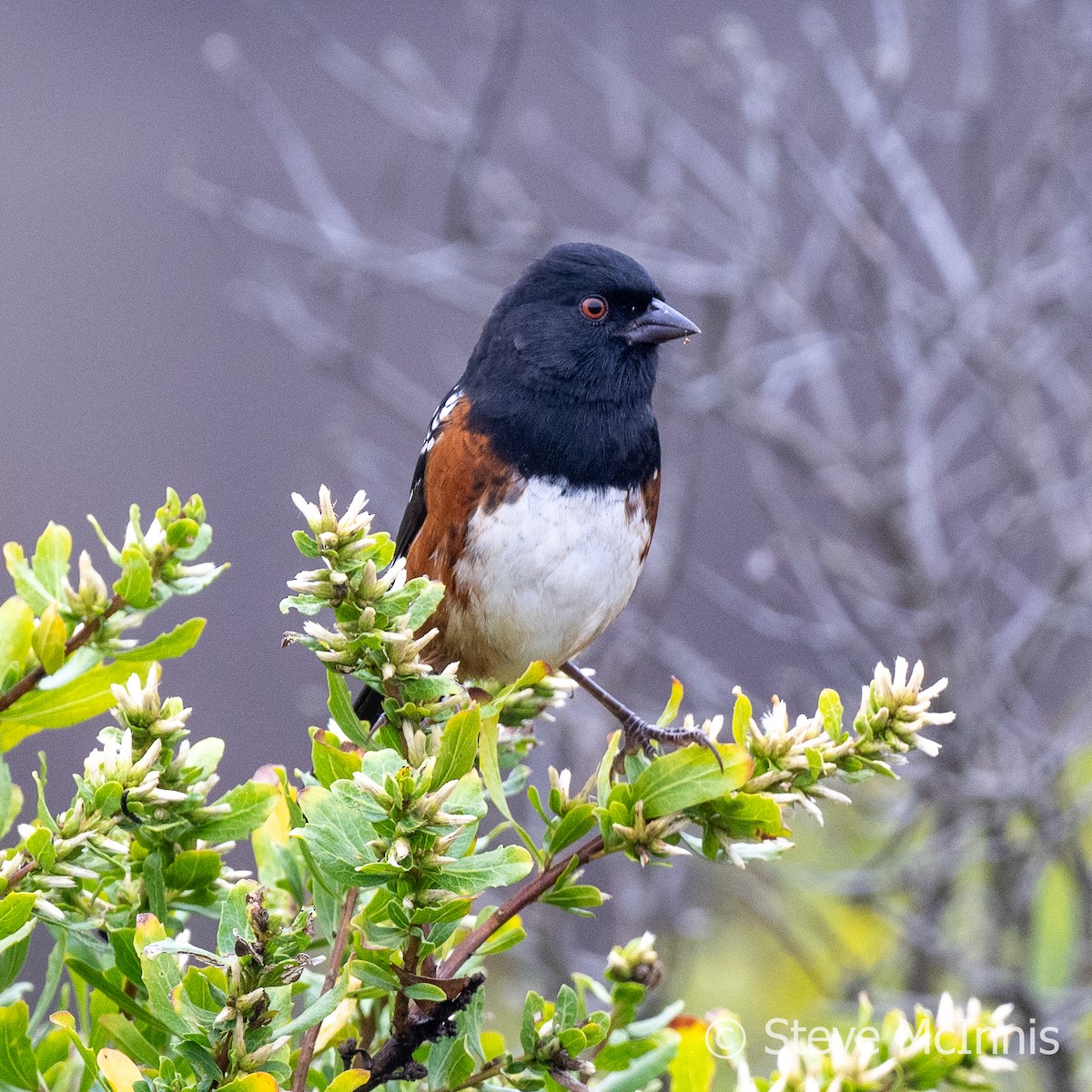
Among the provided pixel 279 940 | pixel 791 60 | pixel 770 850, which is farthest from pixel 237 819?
pixel 791 60

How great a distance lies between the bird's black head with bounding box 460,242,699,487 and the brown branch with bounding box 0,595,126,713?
1.01 meters

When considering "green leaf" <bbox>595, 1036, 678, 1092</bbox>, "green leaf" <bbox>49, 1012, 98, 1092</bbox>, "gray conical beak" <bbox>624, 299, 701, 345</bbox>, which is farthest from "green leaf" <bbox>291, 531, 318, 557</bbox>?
"gray conical beak" <bbox>624, 299, 701, 345</bbox>

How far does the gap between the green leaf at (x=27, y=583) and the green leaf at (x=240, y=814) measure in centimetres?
29

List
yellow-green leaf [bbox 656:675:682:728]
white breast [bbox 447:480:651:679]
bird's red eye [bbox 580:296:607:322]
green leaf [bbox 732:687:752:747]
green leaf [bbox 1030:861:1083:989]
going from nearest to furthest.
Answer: green leaf [bbox 732:687:752:747] < yellow-green leaf [bbox 656:675:682:728] < white breast [bbox 447:480:651:679] < bird's red eye [bbox 580:296:607:322] < green leaf [bbox 1030:861:1083:989]

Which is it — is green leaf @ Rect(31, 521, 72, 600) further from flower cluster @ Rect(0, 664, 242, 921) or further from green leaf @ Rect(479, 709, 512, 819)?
green leaf @ Rect(479, 709, 512, 819)

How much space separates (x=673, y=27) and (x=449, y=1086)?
213 inches

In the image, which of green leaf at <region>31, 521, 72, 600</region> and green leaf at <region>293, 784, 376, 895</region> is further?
green leaf at <region>31, 521, 72, 600</region>

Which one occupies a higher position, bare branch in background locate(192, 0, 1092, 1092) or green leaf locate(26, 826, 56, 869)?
bare branch in background locate(192, 0, 1092, 1092)

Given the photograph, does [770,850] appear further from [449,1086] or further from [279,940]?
[279,940]

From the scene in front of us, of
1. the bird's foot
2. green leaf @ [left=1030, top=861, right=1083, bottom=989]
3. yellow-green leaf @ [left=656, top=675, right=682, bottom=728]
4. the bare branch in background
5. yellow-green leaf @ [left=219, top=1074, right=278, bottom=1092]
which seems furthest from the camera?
green leaf @ [left=1030, top=861, right=1083, bottom=989]

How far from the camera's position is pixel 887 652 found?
11.0ft

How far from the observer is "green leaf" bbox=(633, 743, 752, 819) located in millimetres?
1214

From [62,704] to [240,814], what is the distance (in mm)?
254

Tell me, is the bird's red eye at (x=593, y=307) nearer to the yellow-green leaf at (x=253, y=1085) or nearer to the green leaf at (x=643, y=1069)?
the green leaf at (x=643, y=1069)
